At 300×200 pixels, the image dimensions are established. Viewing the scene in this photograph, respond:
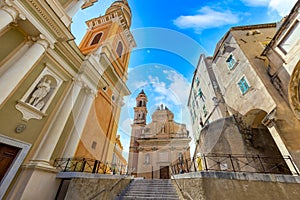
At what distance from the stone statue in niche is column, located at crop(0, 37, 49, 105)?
102cm

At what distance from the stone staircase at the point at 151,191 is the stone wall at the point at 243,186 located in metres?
2.05

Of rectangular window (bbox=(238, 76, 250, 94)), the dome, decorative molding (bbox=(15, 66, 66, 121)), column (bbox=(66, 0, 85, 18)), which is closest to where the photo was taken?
decorative molding (bbox=(15, 66, 66, 121))

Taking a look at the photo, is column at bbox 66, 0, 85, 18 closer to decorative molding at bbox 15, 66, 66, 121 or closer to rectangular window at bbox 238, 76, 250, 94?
decorative molding at bbox 15, 66, 66, 121

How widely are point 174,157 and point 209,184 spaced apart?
1538cm

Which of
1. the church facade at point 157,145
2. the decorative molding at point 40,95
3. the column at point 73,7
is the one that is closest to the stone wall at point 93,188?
the decorative molding at point 40,95

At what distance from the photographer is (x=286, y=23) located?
7.99 meters

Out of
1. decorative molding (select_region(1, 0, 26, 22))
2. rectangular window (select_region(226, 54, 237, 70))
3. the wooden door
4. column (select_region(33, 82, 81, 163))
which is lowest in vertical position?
the wooden door

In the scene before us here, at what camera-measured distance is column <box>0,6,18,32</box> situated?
508 cm

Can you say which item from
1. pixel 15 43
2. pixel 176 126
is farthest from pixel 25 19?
pixel 176 126

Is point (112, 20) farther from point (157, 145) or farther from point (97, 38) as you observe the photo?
point (157, 145)

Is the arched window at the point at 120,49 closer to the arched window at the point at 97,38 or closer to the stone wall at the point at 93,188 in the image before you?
the arched window at the point at 97,38

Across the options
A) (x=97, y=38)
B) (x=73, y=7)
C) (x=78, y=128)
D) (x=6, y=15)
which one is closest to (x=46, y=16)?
(x=6, y=15)

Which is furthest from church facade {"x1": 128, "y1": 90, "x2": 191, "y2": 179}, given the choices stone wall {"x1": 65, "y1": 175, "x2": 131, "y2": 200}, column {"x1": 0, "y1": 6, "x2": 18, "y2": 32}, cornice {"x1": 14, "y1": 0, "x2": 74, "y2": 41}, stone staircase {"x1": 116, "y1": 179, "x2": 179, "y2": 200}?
column {"x1": 0, "y1": 6, "x2": 18, "y2": 32}

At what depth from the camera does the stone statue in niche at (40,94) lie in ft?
20.8
